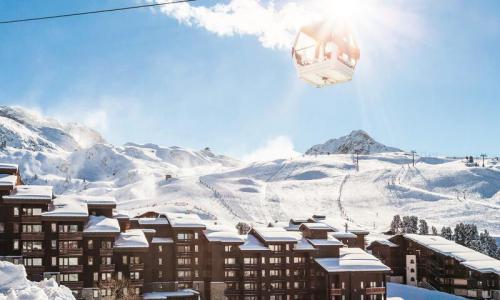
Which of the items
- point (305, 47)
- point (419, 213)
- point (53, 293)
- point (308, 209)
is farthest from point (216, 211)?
point (305, 47)

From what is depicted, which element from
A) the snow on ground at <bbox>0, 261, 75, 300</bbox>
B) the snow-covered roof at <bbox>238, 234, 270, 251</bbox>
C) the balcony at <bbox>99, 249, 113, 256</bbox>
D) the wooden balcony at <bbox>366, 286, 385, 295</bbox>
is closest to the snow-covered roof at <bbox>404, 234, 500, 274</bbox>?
the wooden balcony at <bbox>366, 286, 385, 295</bbox>

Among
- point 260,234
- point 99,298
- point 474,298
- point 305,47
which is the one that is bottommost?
point 474,298

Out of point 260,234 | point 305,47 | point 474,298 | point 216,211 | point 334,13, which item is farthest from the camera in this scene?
point 216,211

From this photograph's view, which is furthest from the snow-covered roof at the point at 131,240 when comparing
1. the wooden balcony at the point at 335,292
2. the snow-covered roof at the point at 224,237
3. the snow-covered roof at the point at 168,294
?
the wooden balcony at the point at 335,292

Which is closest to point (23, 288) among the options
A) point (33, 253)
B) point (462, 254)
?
point (33, 253)

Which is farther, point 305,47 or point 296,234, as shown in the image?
point 296,234

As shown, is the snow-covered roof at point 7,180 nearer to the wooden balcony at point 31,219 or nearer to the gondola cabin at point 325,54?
the wooden balcony at point 31,219

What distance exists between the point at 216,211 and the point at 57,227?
349ft

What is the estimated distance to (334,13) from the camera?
45.7 feet

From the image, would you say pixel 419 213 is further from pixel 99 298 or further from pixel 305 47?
pixel 305 47

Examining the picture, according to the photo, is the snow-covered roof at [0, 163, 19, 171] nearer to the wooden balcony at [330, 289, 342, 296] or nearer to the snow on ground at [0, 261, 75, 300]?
the snow on ground at [0, 261, 75, 300]

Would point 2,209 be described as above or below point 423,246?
above

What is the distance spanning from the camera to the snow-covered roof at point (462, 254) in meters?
76.1

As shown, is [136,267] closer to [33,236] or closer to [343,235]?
[33,236]
